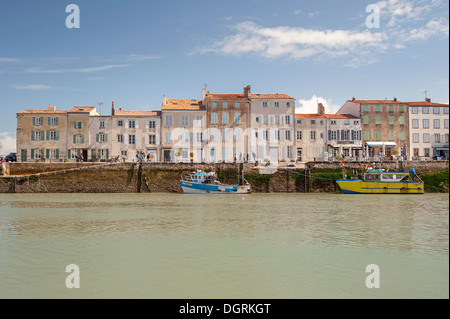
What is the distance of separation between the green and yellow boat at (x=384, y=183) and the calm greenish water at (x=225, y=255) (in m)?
15.7

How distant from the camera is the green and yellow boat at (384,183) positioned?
111ft

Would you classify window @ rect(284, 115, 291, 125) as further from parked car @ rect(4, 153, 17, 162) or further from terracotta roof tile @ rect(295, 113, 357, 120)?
parked car @ rect(4, 153, 17, 162)

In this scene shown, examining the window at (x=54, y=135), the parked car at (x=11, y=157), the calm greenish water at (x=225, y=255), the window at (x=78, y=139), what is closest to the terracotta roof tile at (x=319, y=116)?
the window at (x=78, y=139)

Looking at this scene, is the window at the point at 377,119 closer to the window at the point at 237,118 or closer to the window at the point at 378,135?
the window at the point at 378,135

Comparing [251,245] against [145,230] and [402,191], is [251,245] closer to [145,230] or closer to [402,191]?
[145,230]

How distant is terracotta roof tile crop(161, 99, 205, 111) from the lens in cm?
4616

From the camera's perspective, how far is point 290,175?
118ft

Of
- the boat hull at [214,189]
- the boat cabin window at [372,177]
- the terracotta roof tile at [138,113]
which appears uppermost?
the terracotta roof tile at [138,113]

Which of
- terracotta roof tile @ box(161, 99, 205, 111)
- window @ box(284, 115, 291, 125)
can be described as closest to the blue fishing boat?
terracotta roof tile @ box(161, 99, 205, 111)

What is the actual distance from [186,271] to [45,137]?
135 feet

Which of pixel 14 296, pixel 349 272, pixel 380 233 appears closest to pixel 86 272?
pixel 14 296

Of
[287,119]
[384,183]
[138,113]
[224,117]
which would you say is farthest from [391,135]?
[138,113]

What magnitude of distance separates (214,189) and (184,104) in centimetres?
1661

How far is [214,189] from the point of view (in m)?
34.2
